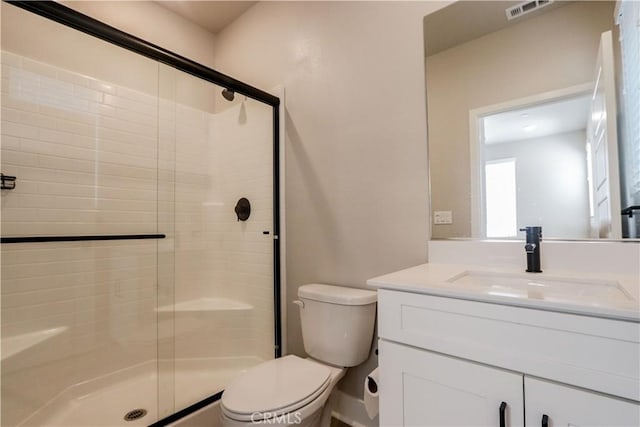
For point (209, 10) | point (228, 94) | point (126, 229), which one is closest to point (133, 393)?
point (126, 229)

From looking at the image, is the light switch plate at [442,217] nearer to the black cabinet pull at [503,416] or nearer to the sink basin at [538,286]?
the sink basin at [538,286]

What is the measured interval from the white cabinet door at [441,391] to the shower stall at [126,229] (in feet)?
3.70

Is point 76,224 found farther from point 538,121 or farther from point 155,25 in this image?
point 538,121

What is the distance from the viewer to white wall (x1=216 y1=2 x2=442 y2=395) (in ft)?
4.75

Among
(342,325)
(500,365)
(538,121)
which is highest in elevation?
(538,121)

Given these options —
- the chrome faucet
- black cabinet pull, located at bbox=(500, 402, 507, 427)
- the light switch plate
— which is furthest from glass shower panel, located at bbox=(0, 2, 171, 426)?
the chrome faucet

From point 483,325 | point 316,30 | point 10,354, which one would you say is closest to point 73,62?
point 316,30

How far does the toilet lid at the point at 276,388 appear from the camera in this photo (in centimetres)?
110

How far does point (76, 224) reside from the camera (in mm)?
1819

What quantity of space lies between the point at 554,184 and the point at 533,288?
0.46 meters

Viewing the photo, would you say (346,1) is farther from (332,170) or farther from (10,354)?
(10,354)

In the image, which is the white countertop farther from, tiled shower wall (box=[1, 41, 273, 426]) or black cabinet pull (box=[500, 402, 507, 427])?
tiled shower wall (box=[1, 41, 273, 426])

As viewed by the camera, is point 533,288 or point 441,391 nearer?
point 441,391

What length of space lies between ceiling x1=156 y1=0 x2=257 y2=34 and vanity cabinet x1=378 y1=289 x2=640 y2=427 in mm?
2380
